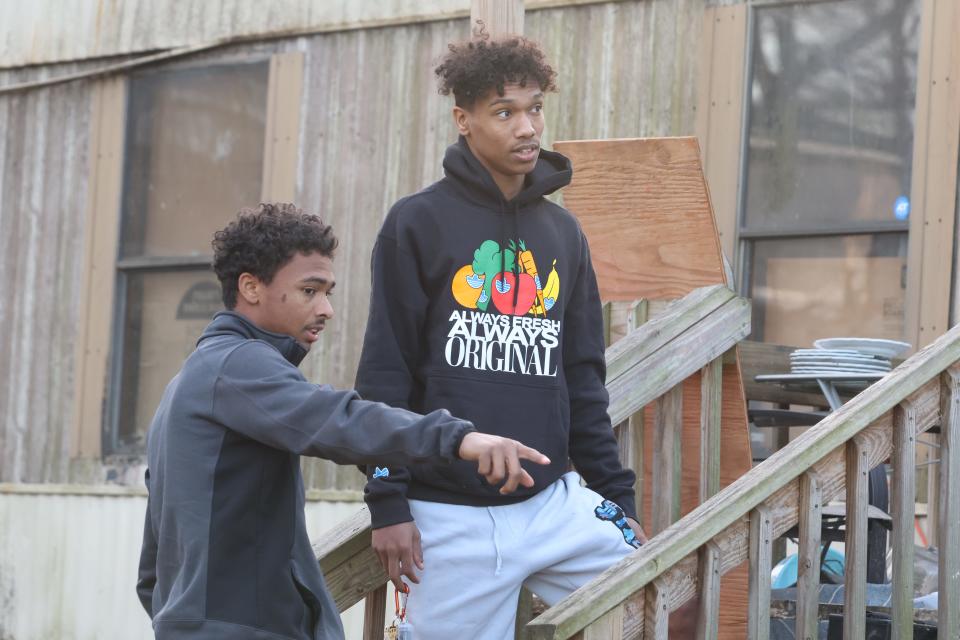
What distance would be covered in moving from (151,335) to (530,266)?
658 cm

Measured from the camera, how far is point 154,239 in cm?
989

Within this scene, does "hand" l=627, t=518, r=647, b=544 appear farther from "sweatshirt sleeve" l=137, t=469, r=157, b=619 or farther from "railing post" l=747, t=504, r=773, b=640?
"sweatshirt sleeve" l=137, t=469, r=157, b=619

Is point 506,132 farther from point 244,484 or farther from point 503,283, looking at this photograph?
point 244,484

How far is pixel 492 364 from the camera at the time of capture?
3.58 m

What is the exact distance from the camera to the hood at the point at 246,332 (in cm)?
309

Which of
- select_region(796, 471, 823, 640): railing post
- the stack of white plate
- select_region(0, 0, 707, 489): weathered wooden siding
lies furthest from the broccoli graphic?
select_region(0, 0, 707, 489): weathered wooden siding

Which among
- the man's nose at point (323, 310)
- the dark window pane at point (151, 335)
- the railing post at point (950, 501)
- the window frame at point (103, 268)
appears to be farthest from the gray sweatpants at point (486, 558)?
the dark window pane at point (151, 335)

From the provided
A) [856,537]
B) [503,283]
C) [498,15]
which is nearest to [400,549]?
[503,283]

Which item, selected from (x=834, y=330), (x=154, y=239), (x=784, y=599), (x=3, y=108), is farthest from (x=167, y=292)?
(x=784, y=599)

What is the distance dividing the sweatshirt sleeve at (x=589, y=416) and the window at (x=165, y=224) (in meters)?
6.14

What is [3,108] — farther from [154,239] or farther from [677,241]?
[677,241]

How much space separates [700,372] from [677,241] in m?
0.41

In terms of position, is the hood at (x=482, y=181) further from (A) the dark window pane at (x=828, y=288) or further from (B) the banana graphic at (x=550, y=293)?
(A) the dark window pane at (x=828, y=288)

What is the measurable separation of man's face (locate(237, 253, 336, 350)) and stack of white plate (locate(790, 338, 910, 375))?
2.84 metres
